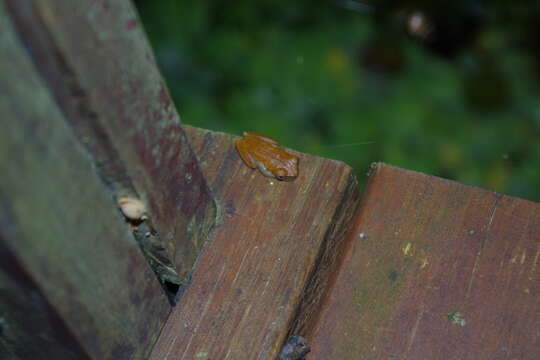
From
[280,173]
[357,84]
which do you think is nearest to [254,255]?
[280,173]

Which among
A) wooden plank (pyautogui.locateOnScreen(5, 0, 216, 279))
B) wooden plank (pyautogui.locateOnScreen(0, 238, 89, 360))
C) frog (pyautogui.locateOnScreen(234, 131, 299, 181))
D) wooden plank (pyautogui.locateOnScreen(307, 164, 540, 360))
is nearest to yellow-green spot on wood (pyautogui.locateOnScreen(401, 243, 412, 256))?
wooden plank (pyautogui.locateOnScreen(307, 164, 540, 360))

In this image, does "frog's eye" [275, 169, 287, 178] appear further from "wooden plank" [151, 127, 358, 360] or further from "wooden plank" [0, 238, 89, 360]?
"wooden plank" [0, 238, 89, 360]

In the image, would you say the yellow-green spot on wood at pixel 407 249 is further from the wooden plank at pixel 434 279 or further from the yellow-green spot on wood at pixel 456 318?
the yellow-green spot on wood at pixel 456 318

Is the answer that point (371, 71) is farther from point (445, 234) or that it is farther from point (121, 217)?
point (121, 217)

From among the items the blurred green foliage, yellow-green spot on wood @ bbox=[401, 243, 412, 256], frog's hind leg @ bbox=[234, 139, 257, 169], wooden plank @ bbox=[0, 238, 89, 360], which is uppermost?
the blurred green foliage

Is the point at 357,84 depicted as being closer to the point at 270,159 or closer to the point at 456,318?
the point at 270,159

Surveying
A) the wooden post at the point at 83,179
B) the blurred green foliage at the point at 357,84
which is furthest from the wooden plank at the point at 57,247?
the blurred green foliage at the point at 357,84
